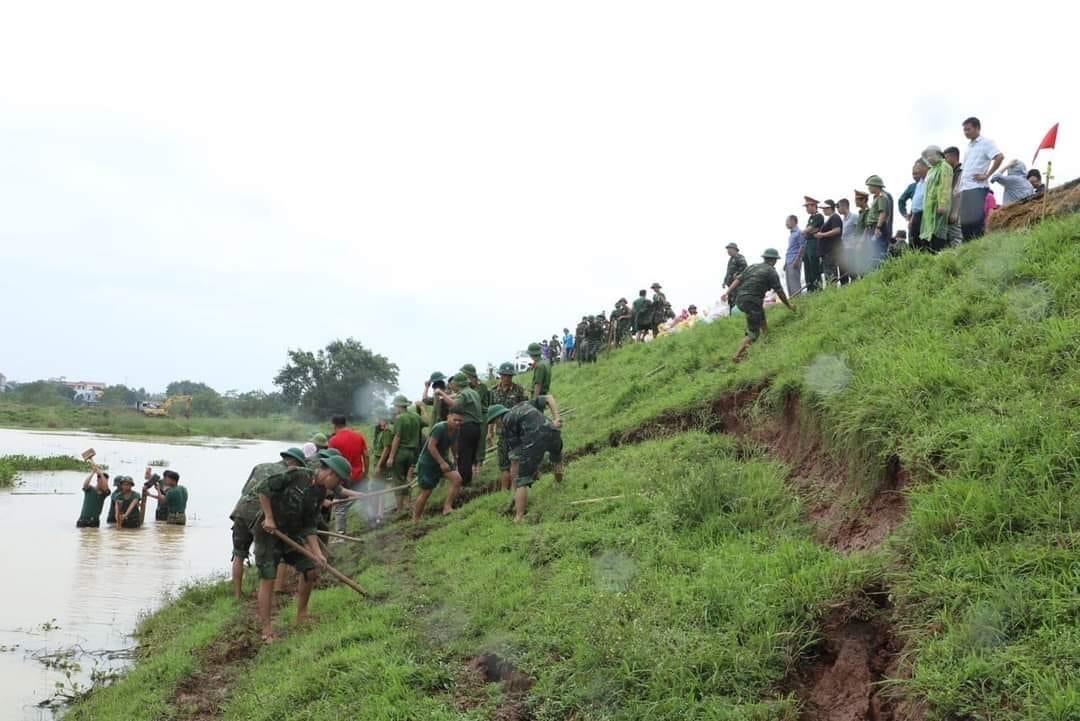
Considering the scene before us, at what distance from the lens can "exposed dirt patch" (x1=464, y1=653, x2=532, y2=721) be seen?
17.0ft

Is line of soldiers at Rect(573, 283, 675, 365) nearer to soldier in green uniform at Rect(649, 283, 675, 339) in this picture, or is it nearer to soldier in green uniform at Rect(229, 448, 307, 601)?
soldier in green uniform at Rect(649, 283, 675, 339)

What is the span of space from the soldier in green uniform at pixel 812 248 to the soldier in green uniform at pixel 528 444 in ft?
18.3

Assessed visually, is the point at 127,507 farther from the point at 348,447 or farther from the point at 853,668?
the point at 853,668

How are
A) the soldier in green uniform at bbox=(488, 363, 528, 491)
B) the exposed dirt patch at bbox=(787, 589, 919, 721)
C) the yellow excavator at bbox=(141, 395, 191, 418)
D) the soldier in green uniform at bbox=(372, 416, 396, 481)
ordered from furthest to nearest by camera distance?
the yellow excavator at bbox=(141, 395, 191, 418) < the soldier in green uniform at bbox=(372, 416, 396, 481) < the soldier in green uniform at bbox=(488, 363, 528, 491) < the exposed dirt patch at bbox=(787, 589, 919, 721)

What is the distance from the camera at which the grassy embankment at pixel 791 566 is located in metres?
4.35

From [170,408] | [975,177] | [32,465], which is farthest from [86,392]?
[975,177]

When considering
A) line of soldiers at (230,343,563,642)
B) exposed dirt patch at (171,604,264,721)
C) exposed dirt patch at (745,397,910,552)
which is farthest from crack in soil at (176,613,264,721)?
exposed dirt patch at (745,397,910,552)

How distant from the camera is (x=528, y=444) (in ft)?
29.6

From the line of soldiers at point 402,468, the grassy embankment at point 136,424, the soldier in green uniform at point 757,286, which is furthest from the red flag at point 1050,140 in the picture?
the grassy embankment at point 136,424

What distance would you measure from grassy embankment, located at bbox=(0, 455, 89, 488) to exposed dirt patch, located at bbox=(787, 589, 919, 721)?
2657cm

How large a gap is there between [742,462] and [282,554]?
4841mm

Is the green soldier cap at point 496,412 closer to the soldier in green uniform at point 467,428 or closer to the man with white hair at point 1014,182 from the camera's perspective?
the soldier in green uniform at point 467,428

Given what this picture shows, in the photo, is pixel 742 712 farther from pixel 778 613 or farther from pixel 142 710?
pixel 142 710

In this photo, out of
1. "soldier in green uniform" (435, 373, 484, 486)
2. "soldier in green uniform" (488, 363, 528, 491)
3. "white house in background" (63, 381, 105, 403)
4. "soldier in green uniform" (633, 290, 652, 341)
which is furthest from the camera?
"white house in background" (63, 381, 105, 403)
